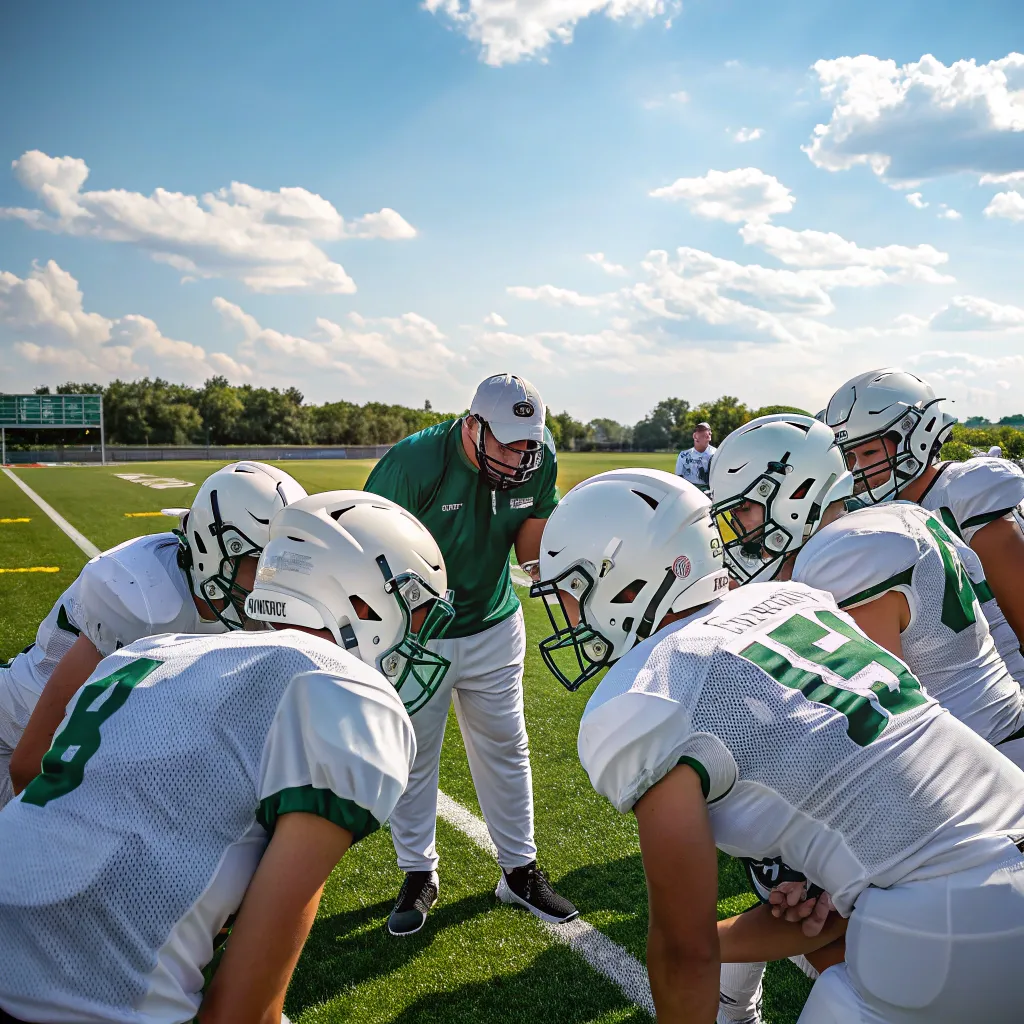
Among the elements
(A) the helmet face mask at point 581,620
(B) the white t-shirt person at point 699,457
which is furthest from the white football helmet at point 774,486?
(B) the white t-shirt person at point 699,457

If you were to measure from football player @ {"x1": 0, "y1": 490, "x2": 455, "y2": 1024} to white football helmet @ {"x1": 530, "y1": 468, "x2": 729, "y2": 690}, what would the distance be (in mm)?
605

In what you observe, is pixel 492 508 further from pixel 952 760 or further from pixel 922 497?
pixel 952 760

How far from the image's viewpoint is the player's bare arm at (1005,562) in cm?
302

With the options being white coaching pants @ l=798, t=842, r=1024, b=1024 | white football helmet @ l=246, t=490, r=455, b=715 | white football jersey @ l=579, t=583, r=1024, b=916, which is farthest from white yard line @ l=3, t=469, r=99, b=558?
white coaching pants @ l=798, t=842, r=1024, b=1024

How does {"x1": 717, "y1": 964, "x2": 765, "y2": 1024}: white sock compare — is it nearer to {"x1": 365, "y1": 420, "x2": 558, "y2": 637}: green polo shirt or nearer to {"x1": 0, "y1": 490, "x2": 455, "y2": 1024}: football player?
{"x1": 0, "y1": 490, "x2": 455, "y2": 1024}: football player

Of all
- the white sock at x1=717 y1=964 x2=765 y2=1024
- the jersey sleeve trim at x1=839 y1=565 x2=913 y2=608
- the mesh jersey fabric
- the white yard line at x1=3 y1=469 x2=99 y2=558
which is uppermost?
the mesh jersey fabric

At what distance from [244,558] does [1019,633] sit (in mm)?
2774

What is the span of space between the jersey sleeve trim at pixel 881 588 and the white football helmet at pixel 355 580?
1.09m

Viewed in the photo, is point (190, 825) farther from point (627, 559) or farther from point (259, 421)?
point (259, 421)

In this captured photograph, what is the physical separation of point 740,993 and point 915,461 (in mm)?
2232

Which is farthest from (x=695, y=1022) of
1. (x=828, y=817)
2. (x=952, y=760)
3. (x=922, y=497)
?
(x=922, y=497)

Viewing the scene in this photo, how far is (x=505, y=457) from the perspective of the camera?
3.48 m

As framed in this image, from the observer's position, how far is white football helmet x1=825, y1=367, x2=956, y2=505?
3.54 metres

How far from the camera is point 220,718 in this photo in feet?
4.74
